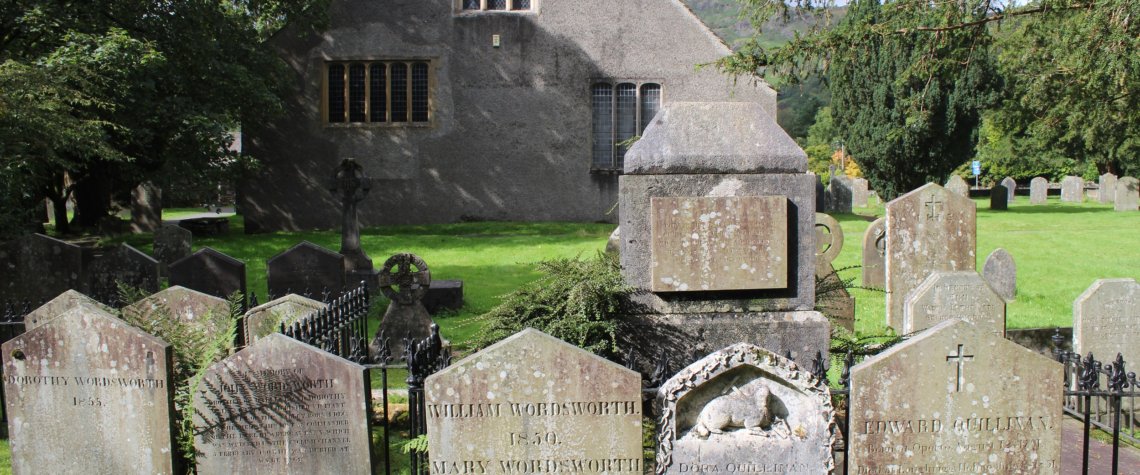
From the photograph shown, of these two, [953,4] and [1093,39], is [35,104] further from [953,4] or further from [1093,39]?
[1093,39]

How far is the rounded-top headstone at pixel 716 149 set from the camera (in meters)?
6.40

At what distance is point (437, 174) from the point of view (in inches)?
1005

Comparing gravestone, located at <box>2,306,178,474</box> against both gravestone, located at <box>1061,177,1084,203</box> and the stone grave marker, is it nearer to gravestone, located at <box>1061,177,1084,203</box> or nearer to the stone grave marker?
the stone grave marker

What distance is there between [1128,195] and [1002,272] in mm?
22852

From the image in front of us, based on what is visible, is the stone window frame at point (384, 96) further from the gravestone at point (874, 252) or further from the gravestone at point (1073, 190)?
the gravestone at point (1073, 190)

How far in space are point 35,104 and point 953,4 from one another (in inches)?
427

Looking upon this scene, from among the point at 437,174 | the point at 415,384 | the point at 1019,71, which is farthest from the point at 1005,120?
the point at 415,384

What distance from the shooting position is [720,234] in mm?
6367

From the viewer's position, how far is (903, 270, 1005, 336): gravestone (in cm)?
882

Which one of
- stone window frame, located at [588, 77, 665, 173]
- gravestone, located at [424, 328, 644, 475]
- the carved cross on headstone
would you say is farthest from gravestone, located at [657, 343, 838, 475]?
stone window frame, located at [588, 77, 665, 173]

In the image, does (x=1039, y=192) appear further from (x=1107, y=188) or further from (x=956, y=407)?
(x=956, y=407)

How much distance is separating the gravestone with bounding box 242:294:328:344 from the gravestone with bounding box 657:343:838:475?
3.45 metres

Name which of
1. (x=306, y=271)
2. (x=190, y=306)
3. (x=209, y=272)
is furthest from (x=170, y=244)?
(x=190, y=306)

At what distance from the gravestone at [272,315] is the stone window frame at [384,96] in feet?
59.4
